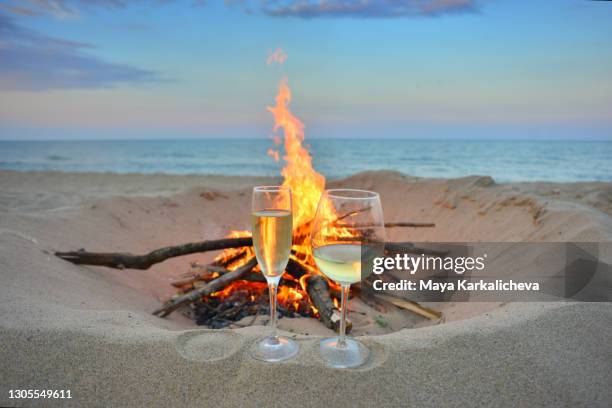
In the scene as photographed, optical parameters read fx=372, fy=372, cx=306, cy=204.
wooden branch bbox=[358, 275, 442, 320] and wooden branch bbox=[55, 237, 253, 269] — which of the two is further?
wooden branch bbox=[55, 237, 253, 269]

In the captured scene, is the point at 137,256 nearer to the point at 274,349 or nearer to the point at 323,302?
the point at 323,302

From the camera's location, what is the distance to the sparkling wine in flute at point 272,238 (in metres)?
1.62

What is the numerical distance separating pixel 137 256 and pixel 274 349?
2875 millimetres

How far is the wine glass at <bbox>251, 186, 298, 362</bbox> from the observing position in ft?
5.31

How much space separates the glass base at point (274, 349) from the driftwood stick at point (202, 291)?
6.19 feet

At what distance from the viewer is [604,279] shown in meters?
2.43

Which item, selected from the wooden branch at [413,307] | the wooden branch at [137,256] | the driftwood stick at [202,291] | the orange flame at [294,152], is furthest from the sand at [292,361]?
the orange flame at [294,152]

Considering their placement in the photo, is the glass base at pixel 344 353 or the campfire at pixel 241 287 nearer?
the glass base at pixel 344 353

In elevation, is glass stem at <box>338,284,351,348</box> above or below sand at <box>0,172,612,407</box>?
above

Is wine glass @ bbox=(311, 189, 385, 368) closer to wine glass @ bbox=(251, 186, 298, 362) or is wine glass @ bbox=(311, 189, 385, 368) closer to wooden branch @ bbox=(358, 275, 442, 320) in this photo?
wine glass @ bbox=(251, 186, 298, 362)

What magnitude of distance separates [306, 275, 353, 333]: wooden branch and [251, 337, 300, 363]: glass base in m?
1.39

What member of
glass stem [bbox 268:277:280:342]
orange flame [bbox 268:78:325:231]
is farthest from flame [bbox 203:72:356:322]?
glass stem [bbox 268:277:280:342]

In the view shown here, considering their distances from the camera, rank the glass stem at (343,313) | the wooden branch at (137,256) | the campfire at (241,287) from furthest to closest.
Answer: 1. the wooden branch at (137,256)
2. the campfire at (241,287)
3. the glass stem at (343,313)

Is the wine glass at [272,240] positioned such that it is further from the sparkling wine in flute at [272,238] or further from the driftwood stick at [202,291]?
the driftwood stick at [202,291]
